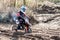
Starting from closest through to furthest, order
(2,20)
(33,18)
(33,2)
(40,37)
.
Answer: (40,37) < (2,20) < (33,18) < (33,2)

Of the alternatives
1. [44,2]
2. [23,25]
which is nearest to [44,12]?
[44,2]


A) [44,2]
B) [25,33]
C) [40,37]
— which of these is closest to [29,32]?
[25,33]

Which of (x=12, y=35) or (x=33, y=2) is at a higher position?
(x=33, y=2)

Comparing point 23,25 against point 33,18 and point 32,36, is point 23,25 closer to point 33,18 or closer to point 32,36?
point 32,36

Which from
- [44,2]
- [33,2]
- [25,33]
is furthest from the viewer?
[44,2]

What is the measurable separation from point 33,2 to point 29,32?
4778 mm

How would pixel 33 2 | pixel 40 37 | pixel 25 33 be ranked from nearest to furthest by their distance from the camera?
pixel 40 37
pixel 25 33
pixel 33 2

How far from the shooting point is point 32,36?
805 cm

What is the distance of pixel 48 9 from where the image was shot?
13781 mm

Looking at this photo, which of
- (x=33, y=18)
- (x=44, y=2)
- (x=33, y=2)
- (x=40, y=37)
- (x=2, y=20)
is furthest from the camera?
(x=44, y=2)

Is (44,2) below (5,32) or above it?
above

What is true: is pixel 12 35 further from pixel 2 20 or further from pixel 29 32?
pixel 2 20

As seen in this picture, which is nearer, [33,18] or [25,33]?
[25,33]

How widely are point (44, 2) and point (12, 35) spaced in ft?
21.9
